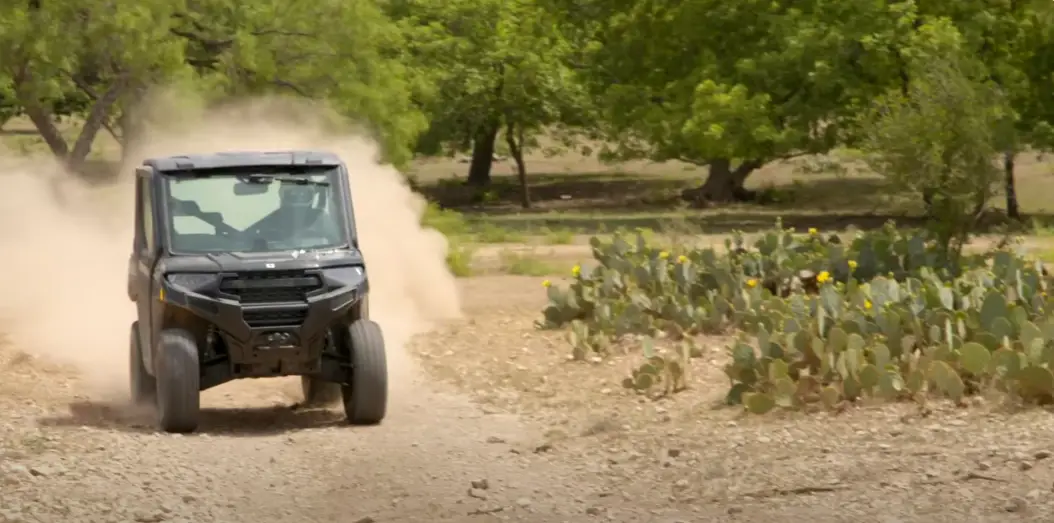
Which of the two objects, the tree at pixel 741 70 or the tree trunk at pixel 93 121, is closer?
the tree trunk at pixel 93 121

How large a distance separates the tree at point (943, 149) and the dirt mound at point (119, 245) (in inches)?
197

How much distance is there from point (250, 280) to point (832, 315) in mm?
4491

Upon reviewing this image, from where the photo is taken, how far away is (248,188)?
11531mm

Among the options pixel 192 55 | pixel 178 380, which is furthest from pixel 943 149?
pixel 192 55

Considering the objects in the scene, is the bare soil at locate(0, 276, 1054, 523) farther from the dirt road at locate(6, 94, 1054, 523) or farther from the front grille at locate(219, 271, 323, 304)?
the front grille at locate(219, 271, 323, 304)

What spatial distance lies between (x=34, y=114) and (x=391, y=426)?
19268 millimetres

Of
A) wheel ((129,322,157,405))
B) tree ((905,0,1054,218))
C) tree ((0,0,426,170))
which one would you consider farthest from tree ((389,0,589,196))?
wheel ((129,322,157,405))

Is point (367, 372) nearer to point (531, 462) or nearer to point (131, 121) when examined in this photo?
point (531, 462)

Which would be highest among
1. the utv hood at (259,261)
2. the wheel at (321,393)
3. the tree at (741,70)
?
the tree at (741,70)

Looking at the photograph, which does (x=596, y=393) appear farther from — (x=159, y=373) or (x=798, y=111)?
(x=798, y=111)

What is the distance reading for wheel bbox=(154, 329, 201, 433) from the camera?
10922 mm

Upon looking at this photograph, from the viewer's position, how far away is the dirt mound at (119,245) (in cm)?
1764

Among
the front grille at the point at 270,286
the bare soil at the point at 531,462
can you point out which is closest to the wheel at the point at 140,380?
the bare soil at the point at 531,462

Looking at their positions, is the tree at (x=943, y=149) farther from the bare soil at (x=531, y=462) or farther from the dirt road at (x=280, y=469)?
the dirt road at (x=280, y=469)
